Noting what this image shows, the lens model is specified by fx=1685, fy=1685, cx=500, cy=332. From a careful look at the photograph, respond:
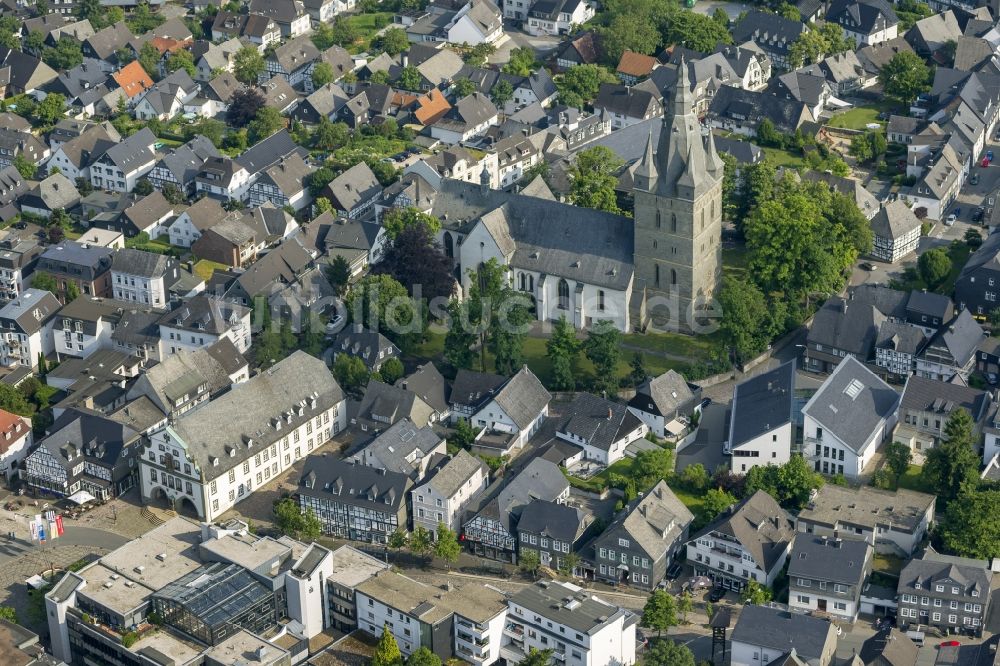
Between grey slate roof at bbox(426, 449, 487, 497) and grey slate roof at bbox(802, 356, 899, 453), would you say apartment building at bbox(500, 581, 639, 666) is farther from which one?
grey slate roof at bbox(802, 356, 899, 453)

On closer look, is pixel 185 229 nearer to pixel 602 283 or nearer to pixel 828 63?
pixel 602 283

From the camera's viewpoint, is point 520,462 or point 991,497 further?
point 520,462

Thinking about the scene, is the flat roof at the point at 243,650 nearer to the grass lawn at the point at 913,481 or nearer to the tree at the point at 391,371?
the tree at the point at 391,371

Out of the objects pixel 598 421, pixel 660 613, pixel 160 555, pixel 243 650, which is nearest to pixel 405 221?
pixel 598 421

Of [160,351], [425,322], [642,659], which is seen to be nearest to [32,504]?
[160,351]

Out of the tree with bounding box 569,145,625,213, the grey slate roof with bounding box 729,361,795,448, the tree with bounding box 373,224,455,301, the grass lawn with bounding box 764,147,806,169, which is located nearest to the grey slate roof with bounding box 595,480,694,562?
the grey slate roof with bounding box 729,361,795,448
